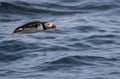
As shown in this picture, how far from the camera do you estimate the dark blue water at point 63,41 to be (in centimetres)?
1077

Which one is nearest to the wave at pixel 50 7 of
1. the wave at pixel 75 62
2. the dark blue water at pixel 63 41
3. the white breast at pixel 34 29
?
the dark blue water at pixel 63 41

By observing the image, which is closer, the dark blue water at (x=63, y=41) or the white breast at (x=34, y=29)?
the dark blue water at (x=63, y=41)

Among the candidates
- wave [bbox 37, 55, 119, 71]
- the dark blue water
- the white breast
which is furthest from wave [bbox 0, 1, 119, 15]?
wave [bbox 37, 55, 119, 71]

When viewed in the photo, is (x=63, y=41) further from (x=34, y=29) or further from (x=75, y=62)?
(x=75, y=62)

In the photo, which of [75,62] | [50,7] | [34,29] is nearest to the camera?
[75,62]

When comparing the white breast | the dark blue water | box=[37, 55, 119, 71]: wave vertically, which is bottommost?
box=[37, 55, 119, 71]: wave

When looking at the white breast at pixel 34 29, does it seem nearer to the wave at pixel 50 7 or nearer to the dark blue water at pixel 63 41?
the dark blue water at pixel 63 41

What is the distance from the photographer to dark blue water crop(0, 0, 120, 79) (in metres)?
10.8

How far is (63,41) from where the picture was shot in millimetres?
13172

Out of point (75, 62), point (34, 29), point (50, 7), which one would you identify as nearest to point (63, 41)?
point (34, 29)

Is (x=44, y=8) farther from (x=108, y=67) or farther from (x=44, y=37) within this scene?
(x=108, y=67)

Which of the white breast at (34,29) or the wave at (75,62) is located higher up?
the white breast at (34,29)

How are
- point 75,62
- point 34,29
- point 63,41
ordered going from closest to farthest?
point 75,62
point 34,29
point 63,41

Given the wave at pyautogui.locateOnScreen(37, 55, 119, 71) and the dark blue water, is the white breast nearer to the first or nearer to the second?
the dark blue water
